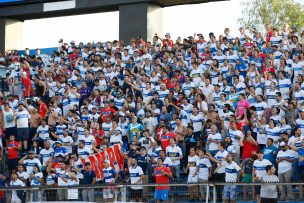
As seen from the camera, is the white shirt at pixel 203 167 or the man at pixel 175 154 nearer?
the white shirt at pixel 203 167

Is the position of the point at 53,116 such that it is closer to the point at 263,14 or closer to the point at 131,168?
the point at 131,168

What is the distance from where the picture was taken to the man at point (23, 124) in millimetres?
27684

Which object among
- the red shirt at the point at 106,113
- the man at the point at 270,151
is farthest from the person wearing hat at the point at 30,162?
the man at the point at 270,151

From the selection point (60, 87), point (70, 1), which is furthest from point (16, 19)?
point (60, 87)

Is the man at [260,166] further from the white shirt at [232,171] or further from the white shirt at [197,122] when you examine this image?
the white shirt at [197,122]

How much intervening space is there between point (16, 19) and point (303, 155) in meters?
23.6

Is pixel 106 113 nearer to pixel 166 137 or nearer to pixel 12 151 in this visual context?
pixel 12 151

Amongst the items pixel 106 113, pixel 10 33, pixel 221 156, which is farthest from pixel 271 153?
pixel 10 33

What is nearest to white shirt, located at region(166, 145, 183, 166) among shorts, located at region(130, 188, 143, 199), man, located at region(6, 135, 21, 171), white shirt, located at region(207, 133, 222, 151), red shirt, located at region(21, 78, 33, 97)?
white shirt, located at region(207, 133, 222, 151)

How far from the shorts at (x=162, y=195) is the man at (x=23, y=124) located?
9799mm

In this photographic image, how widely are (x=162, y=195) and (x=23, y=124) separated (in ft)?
33.2

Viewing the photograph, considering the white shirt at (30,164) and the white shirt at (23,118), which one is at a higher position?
the white shirt at (23,118)

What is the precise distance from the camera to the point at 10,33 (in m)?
41.1

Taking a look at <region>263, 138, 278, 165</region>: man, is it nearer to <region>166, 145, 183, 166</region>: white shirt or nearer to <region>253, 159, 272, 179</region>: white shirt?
<region>253, 159, 272, 179</region>: white shirt
